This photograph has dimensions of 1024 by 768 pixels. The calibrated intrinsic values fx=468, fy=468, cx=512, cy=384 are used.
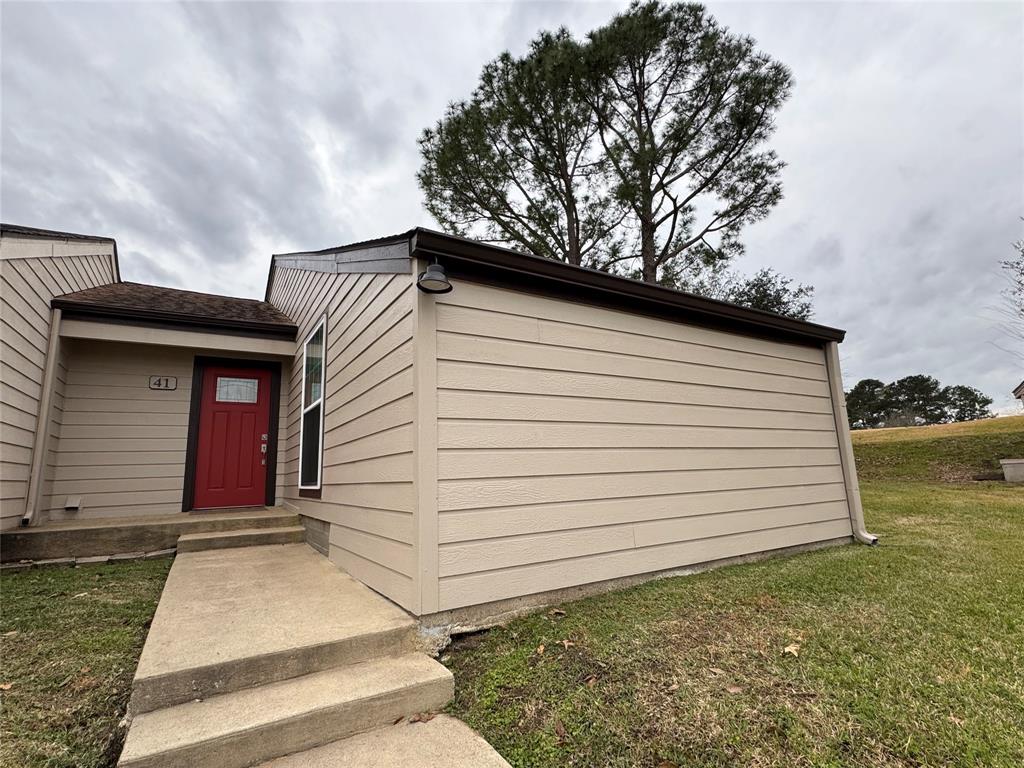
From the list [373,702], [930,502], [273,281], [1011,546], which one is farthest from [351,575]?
[930,502]

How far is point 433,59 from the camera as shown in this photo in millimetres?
8164

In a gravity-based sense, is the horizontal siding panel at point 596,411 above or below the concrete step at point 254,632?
above

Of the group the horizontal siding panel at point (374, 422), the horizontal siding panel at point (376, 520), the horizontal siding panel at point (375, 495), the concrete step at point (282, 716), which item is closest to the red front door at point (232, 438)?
the horizontal siding panel at point (374, 422)

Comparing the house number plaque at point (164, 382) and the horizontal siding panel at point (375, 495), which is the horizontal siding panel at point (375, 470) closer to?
the horizontal siding panel at point (375, 495)

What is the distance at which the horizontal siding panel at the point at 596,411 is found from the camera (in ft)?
9.41

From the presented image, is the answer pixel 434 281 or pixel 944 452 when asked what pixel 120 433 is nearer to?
pixel 434 281

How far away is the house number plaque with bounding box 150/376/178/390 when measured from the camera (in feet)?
18.5

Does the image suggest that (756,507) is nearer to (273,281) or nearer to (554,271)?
(554,271)

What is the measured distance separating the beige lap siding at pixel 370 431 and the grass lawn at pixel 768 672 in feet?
2.78

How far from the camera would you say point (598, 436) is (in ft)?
11.1

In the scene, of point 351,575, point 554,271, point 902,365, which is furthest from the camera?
point 902,365

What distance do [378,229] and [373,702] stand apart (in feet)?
47.9

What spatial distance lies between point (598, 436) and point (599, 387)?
0.36m

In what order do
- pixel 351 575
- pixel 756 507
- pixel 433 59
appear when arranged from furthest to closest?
pixel 433 59
pixel 756 507
pixel 351 575
